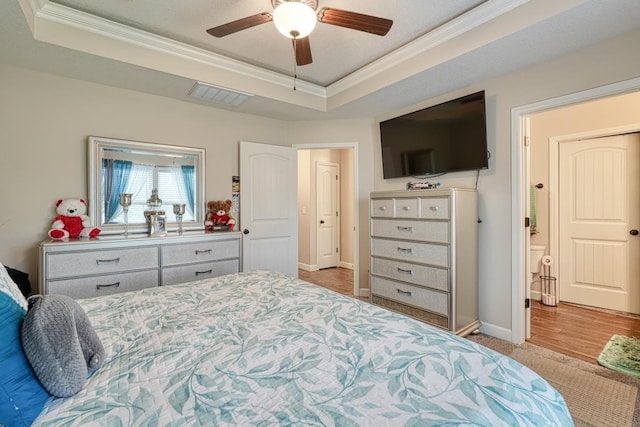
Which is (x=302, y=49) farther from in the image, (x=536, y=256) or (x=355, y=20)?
(x=536, y=256)

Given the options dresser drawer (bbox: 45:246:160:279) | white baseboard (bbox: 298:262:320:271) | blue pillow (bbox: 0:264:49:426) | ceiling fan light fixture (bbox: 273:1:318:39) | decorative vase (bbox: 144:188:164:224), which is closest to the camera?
blue pillow (bbox: 0:264:49:426)

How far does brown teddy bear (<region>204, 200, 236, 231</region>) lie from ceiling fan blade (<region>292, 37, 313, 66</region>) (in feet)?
6.00

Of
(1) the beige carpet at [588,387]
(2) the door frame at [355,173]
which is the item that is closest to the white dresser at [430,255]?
(1) the beige carpet at [588,387]

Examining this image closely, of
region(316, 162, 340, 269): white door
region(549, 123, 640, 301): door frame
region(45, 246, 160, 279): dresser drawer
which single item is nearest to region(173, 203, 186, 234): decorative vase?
region(45, 246, 160, 279): dresser drawer

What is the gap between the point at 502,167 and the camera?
2.69 meters

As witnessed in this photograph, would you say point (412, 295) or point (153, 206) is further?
point (153, 206)

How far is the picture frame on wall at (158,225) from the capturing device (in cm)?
293

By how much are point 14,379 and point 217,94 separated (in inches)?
110

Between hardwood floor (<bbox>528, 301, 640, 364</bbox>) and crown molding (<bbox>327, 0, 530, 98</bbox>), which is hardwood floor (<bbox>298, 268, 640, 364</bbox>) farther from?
crown molding (<bbox>327, 0, 530, 98</bbox>)

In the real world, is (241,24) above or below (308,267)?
above

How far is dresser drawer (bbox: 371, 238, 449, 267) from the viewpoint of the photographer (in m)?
2.59

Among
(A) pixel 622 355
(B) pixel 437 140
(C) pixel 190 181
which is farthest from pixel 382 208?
(A) pixel 622 355

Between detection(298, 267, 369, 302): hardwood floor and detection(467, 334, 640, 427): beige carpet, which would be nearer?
detection(467, 334, 640, 427): beige carpet

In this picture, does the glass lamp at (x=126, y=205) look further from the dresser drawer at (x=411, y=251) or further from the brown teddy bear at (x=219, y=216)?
the dresser drawer at (x=411, y=251)
